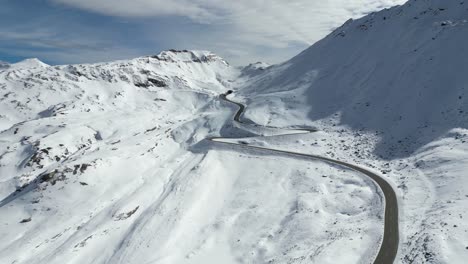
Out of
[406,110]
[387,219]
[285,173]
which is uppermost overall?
[406,110]

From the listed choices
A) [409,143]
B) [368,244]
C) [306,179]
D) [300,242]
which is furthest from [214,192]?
[409,143]

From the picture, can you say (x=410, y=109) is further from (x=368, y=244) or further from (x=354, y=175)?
(x=368, y=244)

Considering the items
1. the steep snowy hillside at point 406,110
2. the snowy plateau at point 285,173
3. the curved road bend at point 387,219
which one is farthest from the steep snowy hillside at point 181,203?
the steep snowy hillside at point 406,110

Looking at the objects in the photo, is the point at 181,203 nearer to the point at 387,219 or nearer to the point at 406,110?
the point at 387,219

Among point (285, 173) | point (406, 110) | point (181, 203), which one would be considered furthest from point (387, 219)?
point (406, 110)

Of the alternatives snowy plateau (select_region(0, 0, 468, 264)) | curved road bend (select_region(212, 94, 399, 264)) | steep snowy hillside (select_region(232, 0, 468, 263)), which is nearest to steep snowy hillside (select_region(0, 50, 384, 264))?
snowy plateau (select_region(0, 0, 468, 264))

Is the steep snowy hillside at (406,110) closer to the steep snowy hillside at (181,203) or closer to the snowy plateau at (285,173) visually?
the snowy plateau at (285,173)

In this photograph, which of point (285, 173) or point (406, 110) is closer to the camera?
point (285, 173)
